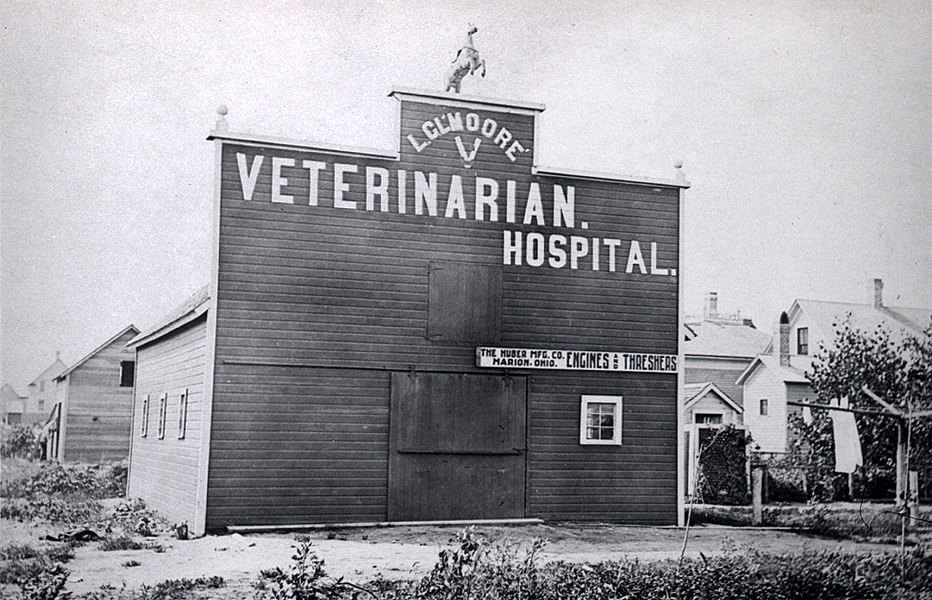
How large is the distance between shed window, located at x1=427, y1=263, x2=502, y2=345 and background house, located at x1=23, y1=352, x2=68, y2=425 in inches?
174

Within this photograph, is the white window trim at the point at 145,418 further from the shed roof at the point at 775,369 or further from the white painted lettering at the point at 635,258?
the shed roof at the point at 775,369

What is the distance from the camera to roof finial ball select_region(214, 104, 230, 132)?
1042 cm

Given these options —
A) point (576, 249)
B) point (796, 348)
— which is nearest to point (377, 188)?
point (576, 249)

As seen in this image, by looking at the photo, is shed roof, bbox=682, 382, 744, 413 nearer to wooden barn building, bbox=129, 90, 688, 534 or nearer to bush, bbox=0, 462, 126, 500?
wooden barn building, bbox=129, 90, 688, 534

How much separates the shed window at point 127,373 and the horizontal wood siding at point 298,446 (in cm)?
205

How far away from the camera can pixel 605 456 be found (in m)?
12.2

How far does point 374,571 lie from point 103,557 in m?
2.95

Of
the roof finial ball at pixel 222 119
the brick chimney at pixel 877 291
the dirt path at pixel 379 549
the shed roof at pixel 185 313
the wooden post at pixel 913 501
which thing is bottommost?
the dirt path at pixel 379 549

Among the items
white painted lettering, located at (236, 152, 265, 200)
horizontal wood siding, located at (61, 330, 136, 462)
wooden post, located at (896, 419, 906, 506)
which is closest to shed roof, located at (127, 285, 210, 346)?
horizontal wood siding, located at (61, 330, 136, 462)

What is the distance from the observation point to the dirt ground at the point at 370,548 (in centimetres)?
962

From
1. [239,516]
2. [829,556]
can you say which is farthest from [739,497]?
[239,516]

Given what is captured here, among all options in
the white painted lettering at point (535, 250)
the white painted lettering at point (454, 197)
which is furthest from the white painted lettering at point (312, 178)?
the white painted lettering at point (535, 250)

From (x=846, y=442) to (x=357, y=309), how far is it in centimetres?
718

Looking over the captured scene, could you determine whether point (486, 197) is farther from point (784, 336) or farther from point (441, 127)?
point (784, 336)
